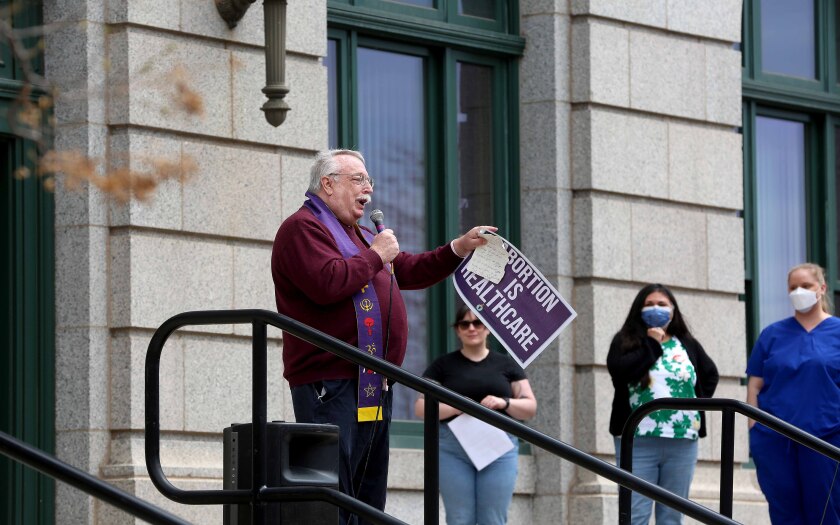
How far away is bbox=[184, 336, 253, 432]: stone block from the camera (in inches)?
395

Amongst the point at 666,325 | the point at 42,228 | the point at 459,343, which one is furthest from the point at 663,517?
the point at 42,228

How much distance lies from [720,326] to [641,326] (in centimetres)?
236

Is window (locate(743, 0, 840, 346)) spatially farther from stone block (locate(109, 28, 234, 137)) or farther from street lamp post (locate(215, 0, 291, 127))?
stone block (locate(109, 28, 234, 137))

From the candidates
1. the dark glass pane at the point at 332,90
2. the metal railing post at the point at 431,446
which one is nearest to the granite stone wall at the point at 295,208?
the dark glass pane at the point at 332,90

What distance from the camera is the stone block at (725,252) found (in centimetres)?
1297

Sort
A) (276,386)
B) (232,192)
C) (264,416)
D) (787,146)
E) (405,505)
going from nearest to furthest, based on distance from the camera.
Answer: (264,416), (232,192), (276,386), (405,505), (787,146)

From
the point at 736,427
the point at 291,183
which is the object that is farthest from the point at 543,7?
the point at 736,427

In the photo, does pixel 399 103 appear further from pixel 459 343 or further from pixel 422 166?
pixel 459 343

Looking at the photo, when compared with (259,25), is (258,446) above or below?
below

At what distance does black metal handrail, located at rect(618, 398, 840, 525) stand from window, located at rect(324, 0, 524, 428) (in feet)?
12.3

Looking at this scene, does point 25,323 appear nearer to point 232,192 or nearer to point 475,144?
point 232,192

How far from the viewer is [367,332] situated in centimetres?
741

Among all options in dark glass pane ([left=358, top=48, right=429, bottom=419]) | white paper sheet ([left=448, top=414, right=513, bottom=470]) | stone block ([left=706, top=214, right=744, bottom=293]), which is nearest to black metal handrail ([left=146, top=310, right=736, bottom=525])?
white paper sheet ([left=448, top=414, right=513, bottom=470])

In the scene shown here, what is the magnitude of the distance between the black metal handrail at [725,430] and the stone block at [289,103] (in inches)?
135
